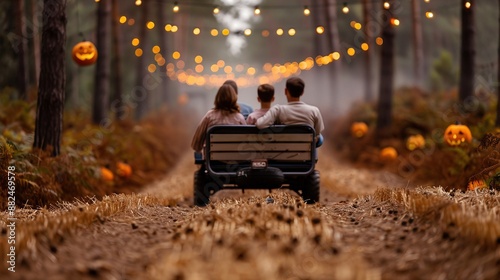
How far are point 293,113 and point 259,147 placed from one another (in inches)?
26.2

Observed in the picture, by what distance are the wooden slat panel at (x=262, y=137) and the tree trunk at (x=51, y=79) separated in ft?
10.8

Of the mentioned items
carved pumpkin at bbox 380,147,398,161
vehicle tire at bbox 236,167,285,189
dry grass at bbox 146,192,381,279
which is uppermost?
dry grass at bbox 146,192,381,279

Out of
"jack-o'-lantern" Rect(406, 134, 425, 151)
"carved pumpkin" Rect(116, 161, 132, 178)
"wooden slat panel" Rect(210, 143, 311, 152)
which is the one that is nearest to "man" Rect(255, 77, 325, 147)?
"wooden slat panel" Rect(210, 143, 311, 152)

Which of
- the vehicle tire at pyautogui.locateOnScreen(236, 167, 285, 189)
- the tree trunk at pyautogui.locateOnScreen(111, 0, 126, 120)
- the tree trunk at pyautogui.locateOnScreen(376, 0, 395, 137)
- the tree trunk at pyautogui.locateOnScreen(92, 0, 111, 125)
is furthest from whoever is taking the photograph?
the tree trunk at pyautogui.locateOnScreen(111, 0, 126, 120)

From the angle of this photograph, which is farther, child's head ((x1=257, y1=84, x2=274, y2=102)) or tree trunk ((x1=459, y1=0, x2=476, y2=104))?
tree trunk ((x1=459, y1=0, x2=476, y2=104))

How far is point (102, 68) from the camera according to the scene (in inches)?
848

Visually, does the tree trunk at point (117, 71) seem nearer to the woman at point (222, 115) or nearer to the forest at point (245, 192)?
the forest at point (245, 192)

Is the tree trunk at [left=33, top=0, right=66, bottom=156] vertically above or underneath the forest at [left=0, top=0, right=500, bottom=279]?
above

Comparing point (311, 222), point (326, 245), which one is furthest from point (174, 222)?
point (326, 245)

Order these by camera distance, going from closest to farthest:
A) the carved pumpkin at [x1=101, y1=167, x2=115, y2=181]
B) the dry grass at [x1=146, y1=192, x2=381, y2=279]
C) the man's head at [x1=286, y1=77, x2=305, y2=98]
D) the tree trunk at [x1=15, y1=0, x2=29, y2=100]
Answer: the dry grass at [x1=146, y1=192, x2=381, y2=279] < the man's head at [x1=286, y1=77, x2=305, y2=98] < the carved pumpkin at [x1=101, y1=167, x2=115, y2=181] < the tree trunk at [x1=15, y1=0, x2=29, y2=100]

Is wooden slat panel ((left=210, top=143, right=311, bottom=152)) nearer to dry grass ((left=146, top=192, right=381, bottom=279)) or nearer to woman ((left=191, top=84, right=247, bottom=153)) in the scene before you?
woman ((left=191, top=84, right=247, bottom=153))

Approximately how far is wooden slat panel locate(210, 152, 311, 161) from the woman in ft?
1.44

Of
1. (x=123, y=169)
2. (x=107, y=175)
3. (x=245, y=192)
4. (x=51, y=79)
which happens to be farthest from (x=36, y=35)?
(x=245, y=192)

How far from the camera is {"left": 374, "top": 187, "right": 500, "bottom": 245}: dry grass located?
218 inches
